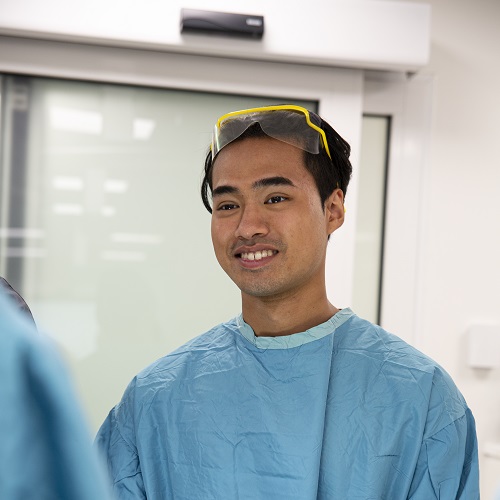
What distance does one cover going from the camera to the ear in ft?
5.13

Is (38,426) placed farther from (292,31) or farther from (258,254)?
(292,31)

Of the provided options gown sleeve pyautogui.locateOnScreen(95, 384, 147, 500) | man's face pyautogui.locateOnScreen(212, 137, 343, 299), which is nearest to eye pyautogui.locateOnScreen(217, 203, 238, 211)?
man's face pyautogui.locateOnScreen(212, 137, 343, 299)

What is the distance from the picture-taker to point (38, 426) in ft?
1.43

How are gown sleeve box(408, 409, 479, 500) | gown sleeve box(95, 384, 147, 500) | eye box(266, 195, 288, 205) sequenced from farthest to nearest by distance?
eye box(266, 195, 288, 205) < gown sleeve box(95, 384, 147, 500) < gown sleeve box(408, 409, 479, 500)

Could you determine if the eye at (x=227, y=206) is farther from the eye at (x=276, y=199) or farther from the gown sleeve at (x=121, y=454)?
the gown sleeve at (x=121, y=454)

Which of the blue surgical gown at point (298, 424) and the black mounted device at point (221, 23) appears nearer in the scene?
the blue surgical gown at point (298, 424)

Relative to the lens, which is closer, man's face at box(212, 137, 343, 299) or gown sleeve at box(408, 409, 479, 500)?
gown sleeve at box(408, 409, 479, 500)

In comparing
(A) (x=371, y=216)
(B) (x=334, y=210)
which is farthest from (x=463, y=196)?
(B) (x=334, y=210)

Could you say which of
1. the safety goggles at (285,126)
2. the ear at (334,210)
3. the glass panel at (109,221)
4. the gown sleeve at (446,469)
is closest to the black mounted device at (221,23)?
the glass panel at (109,221)

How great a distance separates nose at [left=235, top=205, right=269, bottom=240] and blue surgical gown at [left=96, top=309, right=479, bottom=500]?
209 millimetres

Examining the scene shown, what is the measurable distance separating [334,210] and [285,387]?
0.41 metres

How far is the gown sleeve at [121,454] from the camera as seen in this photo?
53.5 inches

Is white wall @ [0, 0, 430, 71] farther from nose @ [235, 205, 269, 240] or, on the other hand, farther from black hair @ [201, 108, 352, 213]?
nose @ [235, 205, 269, 240]

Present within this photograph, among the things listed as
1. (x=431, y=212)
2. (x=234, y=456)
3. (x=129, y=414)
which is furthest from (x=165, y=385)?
(x=431, y=212)
